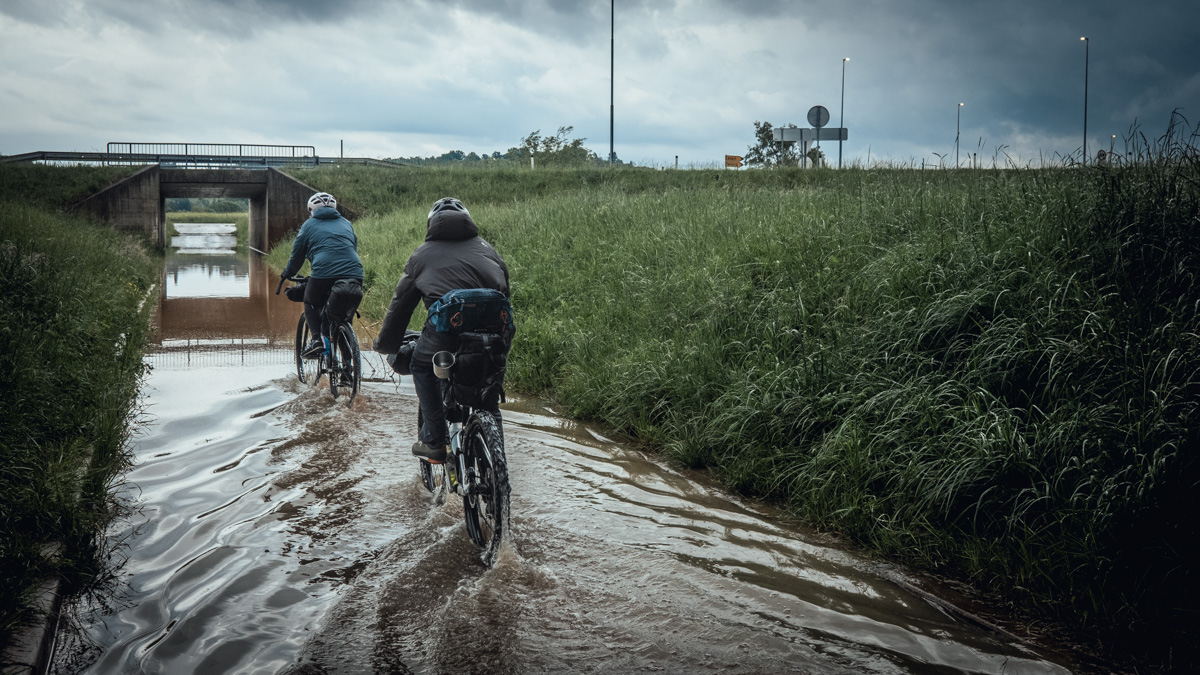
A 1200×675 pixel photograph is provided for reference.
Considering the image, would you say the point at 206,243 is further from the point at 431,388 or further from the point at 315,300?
the point at 431,388

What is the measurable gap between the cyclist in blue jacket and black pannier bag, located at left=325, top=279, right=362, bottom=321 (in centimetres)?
9

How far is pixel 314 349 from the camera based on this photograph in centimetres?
927

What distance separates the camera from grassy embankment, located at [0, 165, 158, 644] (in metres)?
4.40

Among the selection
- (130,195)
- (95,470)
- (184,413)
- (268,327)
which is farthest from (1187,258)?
(130,195)

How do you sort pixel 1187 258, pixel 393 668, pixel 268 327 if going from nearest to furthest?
pixel 393 668, pixel 1187 258, pixel 268 327

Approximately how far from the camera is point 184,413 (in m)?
8.40

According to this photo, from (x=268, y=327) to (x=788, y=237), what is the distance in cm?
1033

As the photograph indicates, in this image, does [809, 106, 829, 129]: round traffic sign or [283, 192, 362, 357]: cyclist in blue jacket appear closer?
[283, 192, 362, 357]: cyclist in blue jacket

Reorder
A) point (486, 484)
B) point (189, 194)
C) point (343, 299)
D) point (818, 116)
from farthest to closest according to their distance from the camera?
point (189, 194)
point (818, 116)
point (343, 299)
point (486, 484)

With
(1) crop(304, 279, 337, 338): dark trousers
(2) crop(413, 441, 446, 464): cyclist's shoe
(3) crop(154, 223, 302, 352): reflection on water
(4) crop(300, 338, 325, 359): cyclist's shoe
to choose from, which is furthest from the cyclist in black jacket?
(3) crop(154, 223, 302, 352): reflection on water

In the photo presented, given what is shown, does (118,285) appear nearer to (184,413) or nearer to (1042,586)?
(184,413)

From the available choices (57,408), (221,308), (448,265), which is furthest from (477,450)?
(221,308)

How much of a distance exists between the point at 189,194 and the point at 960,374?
1521 inches

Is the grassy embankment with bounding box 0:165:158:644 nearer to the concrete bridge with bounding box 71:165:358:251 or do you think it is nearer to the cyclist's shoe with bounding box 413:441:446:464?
the cyclist's shoe with bounding box 413:441:446:464
